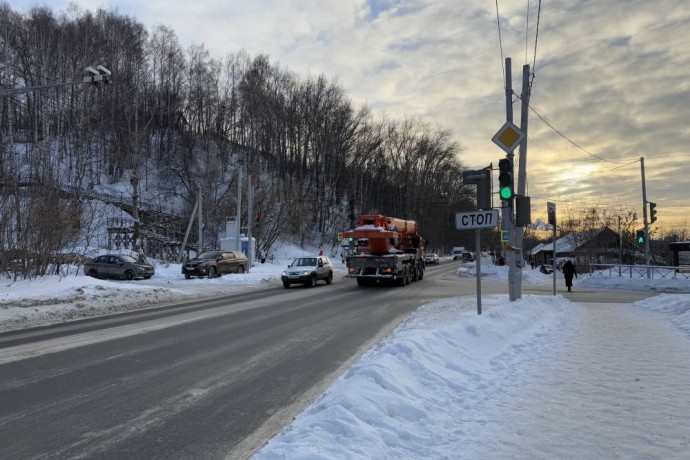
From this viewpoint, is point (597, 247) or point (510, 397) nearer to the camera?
point (510, 397)

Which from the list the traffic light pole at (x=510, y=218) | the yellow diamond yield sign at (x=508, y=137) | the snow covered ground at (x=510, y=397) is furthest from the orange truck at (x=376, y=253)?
the snow covered ground at (x=510, y=397)

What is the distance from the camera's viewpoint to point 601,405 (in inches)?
211

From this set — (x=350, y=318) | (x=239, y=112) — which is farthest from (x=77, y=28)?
(x=350, y=318)

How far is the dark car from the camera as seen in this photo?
29688 mm

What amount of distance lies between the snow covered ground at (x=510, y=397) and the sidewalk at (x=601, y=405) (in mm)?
13

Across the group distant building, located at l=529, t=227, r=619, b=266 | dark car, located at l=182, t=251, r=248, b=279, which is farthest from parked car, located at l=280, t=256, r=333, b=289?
→ distant building, located at l=529, t=227, r=619, b=266

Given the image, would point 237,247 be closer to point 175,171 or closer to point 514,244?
point 514,244

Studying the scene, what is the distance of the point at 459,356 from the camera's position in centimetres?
723

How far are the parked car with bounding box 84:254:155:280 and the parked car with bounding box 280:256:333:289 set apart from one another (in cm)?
942

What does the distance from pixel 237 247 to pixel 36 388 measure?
30790 mm

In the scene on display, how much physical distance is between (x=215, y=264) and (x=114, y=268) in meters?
5.71

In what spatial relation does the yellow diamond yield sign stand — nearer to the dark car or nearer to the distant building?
the dark car

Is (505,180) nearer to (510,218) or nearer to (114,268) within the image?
(510,218)

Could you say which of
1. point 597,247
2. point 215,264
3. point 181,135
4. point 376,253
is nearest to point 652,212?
point 597,247
